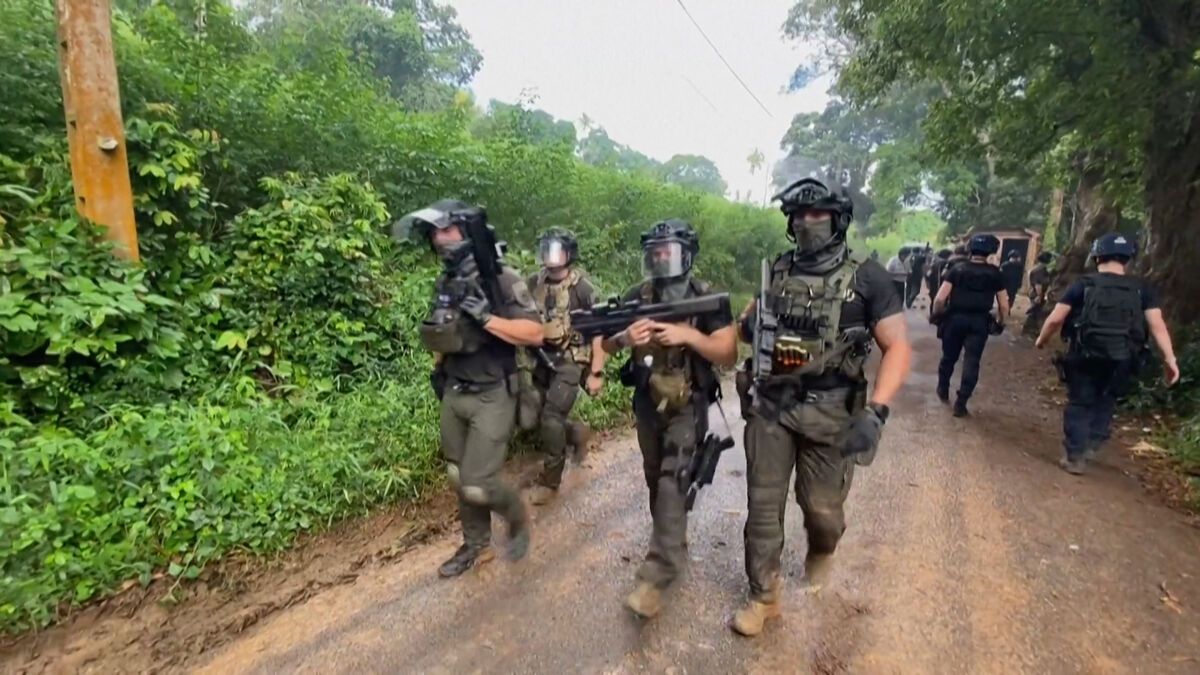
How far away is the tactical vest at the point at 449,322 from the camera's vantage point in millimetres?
2859

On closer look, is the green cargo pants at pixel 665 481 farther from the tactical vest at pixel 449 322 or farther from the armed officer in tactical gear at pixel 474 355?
the tactical vest at pixel 449 322

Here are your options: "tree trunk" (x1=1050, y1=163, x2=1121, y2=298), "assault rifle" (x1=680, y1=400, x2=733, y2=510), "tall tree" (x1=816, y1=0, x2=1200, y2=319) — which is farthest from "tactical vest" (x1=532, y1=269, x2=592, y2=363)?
"tree trunk" (x1=1050, y1=163, x2=1121, y2=298)

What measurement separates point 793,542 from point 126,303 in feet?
13.9

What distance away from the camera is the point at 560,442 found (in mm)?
4215

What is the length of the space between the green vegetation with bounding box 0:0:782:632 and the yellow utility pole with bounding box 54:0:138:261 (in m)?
0.19

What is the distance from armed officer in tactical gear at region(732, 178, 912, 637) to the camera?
8.64 feet

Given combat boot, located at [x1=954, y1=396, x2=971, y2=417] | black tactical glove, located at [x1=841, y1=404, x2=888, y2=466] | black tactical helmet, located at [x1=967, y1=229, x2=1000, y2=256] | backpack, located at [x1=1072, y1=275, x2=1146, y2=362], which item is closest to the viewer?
black tactical glove, located at [x1=841, y1=404, x2=888, y2=466]

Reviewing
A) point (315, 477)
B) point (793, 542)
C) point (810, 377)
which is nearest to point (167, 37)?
point (315, 477)

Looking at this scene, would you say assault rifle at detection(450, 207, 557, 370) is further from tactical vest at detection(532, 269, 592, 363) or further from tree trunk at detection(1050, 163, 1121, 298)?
tree trunk at detection(1050, 163, 1121, 298)

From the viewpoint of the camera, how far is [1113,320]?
4.44 meters

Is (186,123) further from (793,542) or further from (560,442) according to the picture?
(793,542)

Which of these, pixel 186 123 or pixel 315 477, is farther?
pixel 186 123

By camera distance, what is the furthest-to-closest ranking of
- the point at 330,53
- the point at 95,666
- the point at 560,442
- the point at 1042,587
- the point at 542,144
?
the point at 542,144
the point at 330,53
the point at 560,442
the point at 1042,587
the point at 95,666

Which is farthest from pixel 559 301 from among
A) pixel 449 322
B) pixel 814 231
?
pixel 814 231
